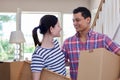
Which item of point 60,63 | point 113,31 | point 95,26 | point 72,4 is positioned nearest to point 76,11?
point 60,63

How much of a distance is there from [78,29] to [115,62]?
47cm

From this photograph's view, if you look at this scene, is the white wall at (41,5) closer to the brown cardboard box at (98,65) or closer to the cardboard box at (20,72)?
the cardboard box at (20,72)

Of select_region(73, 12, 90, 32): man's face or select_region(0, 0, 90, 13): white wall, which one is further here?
select_region(0, 0, 90, 13): white wall

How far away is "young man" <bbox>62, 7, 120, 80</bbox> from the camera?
193 cm

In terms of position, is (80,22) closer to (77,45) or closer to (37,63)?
(77,45)

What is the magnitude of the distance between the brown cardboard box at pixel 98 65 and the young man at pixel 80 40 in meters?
0.35

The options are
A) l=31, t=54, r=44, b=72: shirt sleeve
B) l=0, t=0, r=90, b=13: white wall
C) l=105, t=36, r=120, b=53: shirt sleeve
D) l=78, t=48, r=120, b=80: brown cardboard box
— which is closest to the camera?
l=78, t=48, r=120, b=80: brown cardboard box

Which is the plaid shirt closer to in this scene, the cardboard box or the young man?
the young man

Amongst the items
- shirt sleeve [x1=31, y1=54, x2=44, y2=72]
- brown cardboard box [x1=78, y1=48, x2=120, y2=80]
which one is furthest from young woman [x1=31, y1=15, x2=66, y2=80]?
brown cardboard box [x1=78, y1=48, x2=120, y2=80]

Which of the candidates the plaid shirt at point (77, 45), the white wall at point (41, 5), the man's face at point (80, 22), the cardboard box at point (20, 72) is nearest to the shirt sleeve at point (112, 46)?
the plaid shirt at point (77, 45)

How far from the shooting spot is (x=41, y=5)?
6285 mm

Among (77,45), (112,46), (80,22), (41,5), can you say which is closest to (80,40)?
(77,45)

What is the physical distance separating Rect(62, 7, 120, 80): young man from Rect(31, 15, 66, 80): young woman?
0.26 m

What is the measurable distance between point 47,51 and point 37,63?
109 mm
